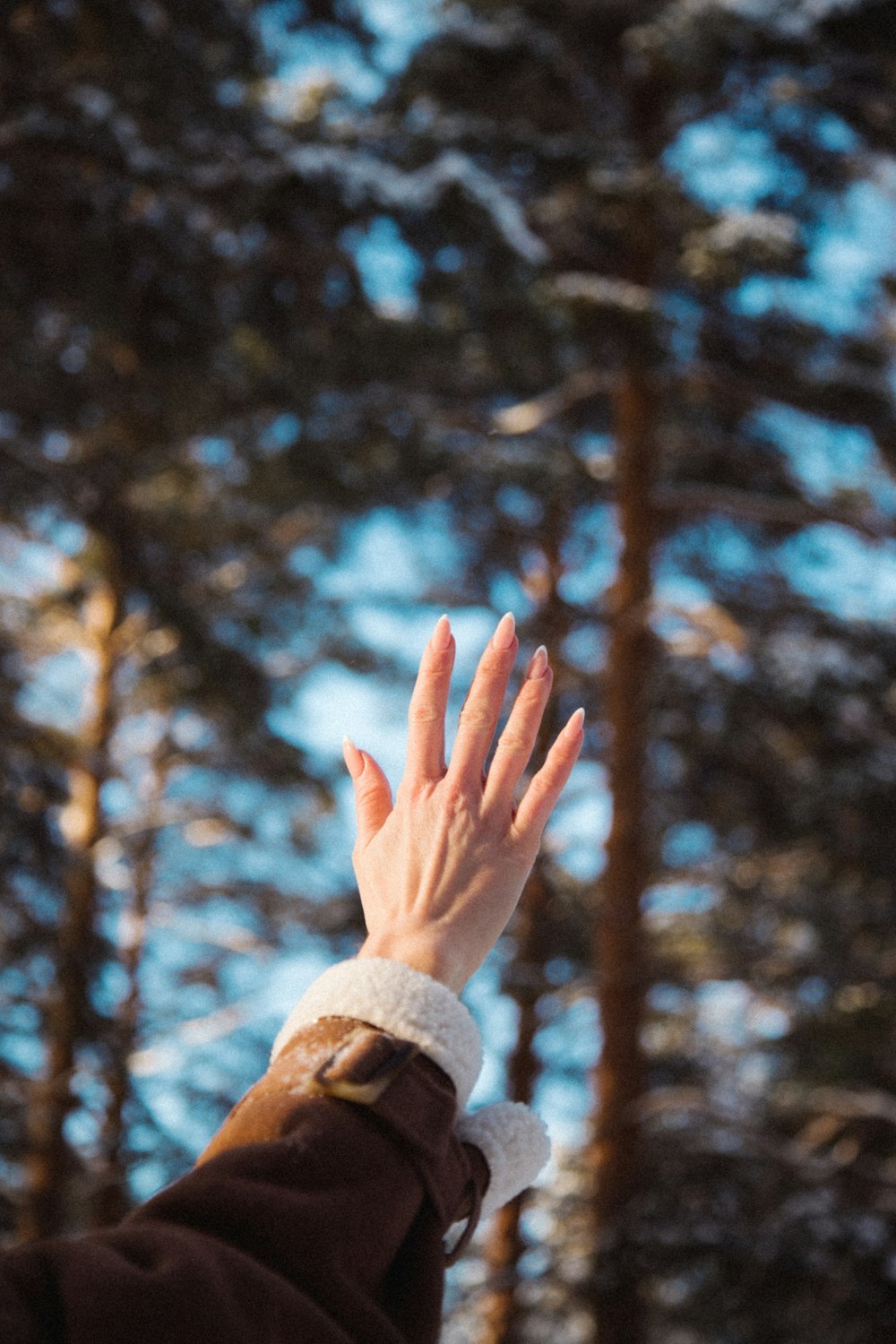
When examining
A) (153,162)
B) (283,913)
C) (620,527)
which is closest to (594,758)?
(620,527)

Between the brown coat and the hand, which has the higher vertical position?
the hand

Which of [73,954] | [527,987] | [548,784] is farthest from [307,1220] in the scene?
[527,987]

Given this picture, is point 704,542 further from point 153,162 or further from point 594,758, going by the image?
point 153,162

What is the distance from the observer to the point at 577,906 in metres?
9.97

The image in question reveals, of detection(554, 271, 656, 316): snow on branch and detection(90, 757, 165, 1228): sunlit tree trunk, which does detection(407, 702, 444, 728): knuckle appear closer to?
detection(554, 271, 656, 316): snow on branch

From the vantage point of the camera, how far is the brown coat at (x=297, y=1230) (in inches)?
34.0

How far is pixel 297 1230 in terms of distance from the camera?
0.96 m

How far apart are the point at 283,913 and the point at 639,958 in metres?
4.33

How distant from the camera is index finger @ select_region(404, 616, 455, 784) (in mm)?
1438

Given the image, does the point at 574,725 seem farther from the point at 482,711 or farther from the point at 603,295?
the point at 603,295

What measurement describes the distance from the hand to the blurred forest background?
373 centimetres

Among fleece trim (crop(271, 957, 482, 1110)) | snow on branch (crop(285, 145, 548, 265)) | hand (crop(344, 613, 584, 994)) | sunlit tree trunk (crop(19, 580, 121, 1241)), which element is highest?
snow on branch (crop(285, 145, 548, 265))

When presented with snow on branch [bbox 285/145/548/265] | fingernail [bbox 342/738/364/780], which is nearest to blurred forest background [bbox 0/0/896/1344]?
snow on branch [bbox 285/145/548/265]

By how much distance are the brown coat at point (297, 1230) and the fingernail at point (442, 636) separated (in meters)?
0.50
